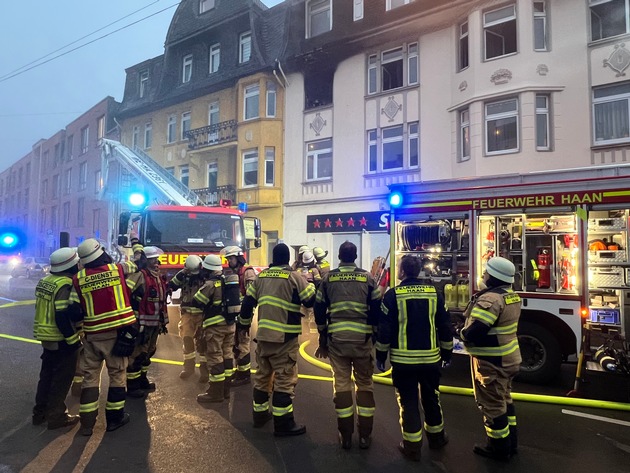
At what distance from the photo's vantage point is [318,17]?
16.8m

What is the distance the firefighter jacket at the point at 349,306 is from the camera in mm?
3766

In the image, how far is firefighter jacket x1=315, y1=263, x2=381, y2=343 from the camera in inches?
148

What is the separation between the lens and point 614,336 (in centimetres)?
521

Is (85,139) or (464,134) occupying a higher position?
(85,139)

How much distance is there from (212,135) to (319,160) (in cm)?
591

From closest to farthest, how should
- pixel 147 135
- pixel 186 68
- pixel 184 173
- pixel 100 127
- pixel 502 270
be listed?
pixel 502 270 < pixel 184 173 < pixel 186 68 < pixel 147 135 < pixel 100 127

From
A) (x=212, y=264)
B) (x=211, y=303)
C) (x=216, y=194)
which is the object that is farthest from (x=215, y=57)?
(x=211, y=303)

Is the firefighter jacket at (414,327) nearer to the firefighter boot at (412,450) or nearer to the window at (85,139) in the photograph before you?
the firefighter boot at (412,450)

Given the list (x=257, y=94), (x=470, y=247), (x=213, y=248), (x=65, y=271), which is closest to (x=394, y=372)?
(x=470, y=247)

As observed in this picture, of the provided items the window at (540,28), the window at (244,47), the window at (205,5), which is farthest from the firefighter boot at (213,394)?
the window at (205,5)

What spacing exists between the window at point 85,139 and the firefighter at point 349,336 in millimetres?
30824

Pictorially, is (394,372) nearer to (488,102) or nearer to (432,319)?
(432,319)

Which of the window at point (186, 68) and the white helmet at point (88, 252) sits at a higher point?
the window at point (186, 68)

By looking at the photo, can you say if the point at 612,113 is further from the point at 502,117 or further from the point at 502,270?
the point at 502,270
